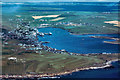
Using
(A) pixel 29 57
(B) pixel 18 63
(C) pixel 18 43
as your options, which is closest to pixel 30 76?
(B) pixel 18 63

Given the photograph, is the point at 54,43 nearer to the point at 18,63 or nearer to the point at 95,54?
the point at 95,54

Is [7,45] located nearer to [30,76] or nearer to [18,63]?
[18,63]

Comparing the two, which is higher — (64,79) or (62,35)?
(62,35)

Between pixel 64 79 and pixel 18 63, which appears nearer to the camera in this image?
pixel 64 79

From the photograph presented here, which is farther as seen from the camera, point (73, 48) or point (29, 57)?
point (73, 48)

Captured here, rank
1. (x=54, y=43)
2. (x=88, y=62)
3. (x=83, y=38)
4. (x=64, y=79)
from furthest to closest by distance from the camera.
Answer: (x=83, y=38) < (x=54, y=43) < (x=88, y=62) < (x=64, y=79)

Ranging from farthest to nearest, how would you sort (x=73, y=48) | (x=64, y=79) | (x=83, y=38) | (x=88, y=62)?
(x=83, y=38), (x=73, y=48), (x=88, y=62), (x=64, y=79)

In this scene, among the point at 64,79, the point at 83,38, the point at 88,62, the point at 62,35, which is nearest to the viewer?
the point at 64,79

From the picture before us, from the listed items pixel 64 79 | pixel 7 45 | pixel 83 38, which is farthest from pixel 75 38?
pixel 64 79

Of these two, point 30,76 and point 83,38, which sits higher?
point 83,38
